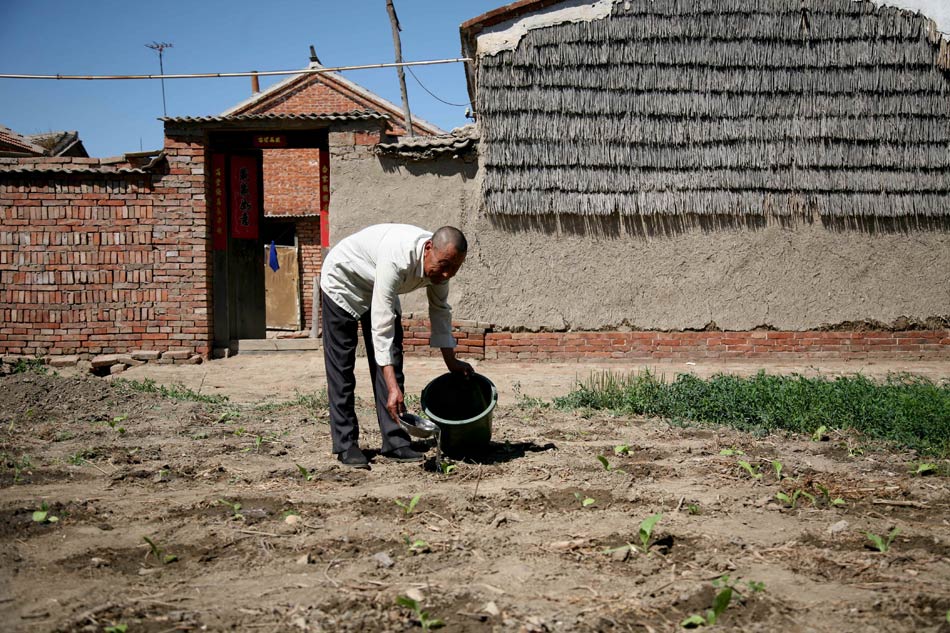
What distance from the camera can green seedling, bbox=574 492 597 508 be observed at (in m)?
3.64

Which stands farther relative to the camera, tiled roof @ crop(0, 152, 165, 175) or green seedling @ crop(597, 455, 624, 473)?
tiled roof @ crop(0, 152, 165, 175)

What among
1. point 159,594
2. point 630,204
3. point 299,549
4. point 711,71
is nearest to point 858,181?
point 711,71

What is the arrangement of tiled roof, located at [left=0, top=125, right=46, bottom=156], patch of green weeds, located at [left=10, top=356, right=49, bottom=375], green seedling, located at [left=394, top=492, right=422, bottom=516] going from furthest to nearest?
tiled roof, located at [left=0, top=125, right=46, bottom=156]
patch of green weeds, located at [left=10, top=356, right=49, bottom=375]
green seedling, located at [left=394, top=492, right=422, bottom=516]

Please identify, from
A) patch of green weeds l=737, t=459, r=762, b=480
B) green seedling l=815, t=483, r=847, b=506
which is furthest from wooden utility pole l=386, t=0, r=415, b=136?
green seedling l=815, t=483, r=847, b=506

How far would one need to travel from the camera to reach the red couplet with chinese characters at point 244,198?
10.0 meters

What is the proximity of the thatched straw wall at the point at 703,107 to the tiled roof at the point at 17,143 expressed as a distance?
11179 millimetres

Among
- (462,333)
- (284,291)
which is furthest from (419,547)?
(284,291)

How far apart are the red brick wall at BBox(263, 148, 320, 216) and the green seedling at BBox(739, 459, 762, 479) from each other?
1733cm

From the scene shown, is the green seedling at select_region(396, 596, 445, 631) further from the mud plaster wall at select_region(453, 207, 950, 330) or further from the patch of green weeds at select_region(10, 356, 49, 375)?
the patch of green weeds at select_region(10, 356, 49, 375)

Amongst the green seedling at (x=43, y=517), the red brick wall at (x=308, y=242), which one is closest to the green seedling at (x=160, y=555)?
the green seedling at (x=43, y=517)

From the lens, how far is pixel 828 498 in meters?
3.65

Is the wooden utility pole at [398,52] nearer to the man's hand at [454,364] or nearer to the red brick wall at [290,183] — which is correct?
the red brick wall at [290,183]

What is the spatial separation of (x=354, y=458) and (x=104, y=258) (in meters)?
6.38

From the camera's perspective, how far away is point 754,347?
884 cm
